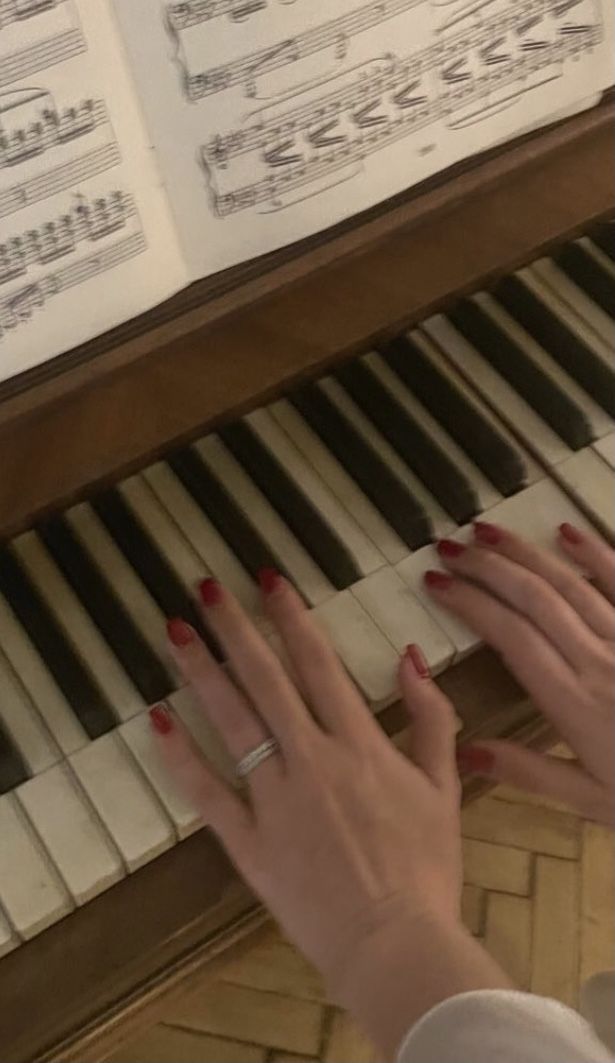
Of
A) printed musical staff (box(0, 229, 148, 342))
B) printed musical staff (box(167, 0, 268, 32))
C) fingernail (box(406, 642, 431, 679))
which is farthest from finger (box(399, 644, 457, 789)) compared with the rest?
printed musical staff (box(167, 0, 268, 32))

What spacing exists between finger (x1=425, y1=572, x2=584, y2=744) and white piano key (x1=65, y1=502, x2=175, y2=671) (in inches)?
9.8

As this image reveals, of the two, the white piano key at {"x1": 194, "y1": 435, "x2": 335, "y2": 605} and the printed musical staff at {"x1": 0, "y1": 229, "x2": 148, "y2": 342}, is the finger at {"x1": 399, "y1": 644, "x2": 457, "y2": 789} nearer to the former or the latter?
the white piano key at {"x1": 194, "y1": 435, "x2": 335, "y2": 605}

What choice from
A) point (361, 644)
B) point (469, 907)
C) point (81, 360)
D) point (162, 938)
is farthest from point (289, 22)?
point (469, 907)

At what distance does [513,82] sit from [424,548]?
1.38 ft

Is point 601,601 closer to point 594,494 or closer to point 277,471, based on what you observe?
point 594,494

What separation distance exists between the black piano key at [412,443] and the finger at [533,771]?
22 centimetres

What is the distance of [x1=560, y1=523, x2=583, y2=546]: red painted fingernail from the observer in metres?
1.02

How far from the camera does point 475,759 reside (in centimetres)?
100

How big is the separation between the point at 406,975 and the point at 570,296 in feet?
2.46

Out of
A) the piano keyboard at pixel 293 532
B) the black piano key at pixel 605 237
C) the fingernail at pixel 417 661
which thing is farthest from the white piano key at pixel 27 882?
the black piano key at pixel 605 237

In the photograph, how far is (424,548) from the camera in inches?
40.6

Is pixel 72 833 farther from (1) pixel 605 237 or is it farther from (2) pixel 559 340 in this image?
(1) pixel 605 237

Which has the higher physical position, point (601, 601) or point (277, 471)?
point (277, 471)

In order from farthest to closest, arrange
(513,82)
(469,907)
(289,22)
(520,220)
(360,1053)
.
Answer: (469,907) < (360,1053) < (520,220) < (513,82) < (289,22)
